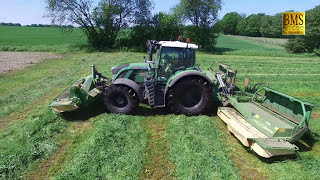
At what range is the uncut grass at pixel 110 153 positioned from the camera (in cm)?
434

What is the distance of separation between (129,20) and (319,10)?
2004cm

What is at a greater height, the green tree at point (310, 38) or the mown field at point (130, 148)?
the green tree at point (310, 38)

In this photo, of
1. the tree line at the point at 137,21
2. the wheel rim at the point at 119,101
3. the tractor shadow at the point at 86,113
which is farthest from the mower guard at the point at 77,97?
the tree line at the point at 137,21

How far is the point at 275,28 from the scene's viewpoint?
62.2 meters

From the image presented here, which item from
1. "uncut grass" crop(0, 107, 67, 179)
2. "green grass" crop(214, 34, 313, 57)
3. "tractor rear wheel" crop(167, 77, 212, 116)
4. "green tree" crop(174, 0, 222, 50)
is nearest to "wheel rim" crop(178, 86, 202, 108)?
"tractor rear wheel" crop(167, 77, 212, 116)

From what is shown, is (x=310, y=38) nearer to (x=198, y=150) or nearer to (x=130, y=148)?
(x=198, y=150)

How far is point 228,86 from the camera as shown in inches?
306

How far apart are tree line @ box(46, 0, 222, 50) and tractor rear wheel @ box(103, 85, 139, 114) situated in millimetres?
19726

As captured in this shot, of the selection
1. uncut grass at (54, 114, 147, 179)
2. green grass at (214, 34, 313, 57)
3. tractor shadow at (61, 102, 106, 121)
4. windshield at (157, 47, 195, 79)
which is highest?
green grass at (214, 34, 313, 57)

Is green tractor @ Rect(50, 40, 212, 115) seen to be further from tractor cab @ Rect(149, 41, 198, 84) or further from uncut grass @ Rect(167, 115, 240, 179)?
uncut grass @ Rect(167, 115, 240, 179)

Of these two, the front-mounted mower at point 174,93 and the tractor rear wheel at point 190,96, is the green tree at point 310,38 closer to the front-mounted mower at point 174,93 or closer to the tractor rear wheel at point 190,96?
the front-mounted mower at point 174,93

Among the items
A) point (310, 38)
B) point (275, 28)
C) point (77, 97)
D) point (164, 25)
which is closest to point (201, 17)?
point (164, 25)

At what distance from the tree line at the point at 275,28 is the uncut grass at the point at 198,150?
22759 mm

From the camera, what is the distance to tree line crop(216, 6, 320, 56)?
26.2 metres
